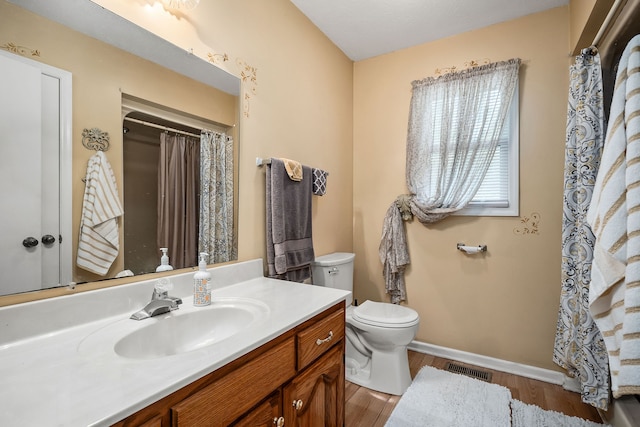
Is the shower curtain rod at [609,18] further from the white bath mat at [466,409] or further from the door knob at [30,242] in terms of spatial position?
the door knob at [30,242]

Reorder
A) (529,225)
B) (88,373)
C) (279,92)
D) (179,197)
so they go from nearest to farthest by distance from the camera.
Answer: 1. (88,373)
2. (179,197)
3. (279,92)
4. (529,225)

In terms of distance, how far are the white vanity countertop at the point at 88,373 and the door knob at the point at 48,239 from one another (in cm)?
22

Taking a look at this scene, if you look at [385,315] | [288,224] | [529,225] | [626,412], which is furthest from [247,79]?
[626,412]

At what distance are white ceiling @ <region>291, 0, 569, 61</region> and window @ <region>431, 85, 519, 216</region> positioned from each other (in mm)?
542

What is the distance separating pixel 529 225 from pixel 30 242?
263cm

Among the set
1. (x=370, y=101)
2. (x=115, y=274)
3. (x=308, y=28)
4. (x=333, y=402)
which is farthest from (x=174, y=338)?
(x=370, y=101)

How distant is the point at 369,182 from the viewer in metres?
2.67

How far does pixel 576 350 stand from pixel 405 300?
1.10 m

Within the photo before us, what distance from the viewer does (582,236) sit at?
160 centimetres

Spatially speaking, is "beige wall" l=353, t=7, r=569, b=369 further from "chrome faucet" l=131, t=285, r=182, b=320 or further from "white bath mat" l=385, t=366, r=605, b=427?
"chrome faucet" l=131, t=285, r=182, b=320

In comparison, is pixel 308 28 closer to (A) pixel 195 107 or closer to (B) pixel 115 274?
(A) pixel 195 107

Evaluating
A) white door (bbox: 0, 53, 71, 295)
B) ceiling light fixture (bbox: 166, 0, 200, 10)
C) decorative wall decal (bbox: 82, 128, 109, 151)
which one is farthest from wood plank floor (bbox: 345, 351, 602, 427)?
ceiling light fixture (bbox: 166, 0, 200, 10)

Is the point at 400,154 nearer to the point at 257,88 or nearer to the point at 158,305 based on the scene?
the point at 257,88

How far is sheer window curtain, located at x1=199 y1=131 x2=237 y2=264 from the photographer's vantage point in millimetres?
1395
